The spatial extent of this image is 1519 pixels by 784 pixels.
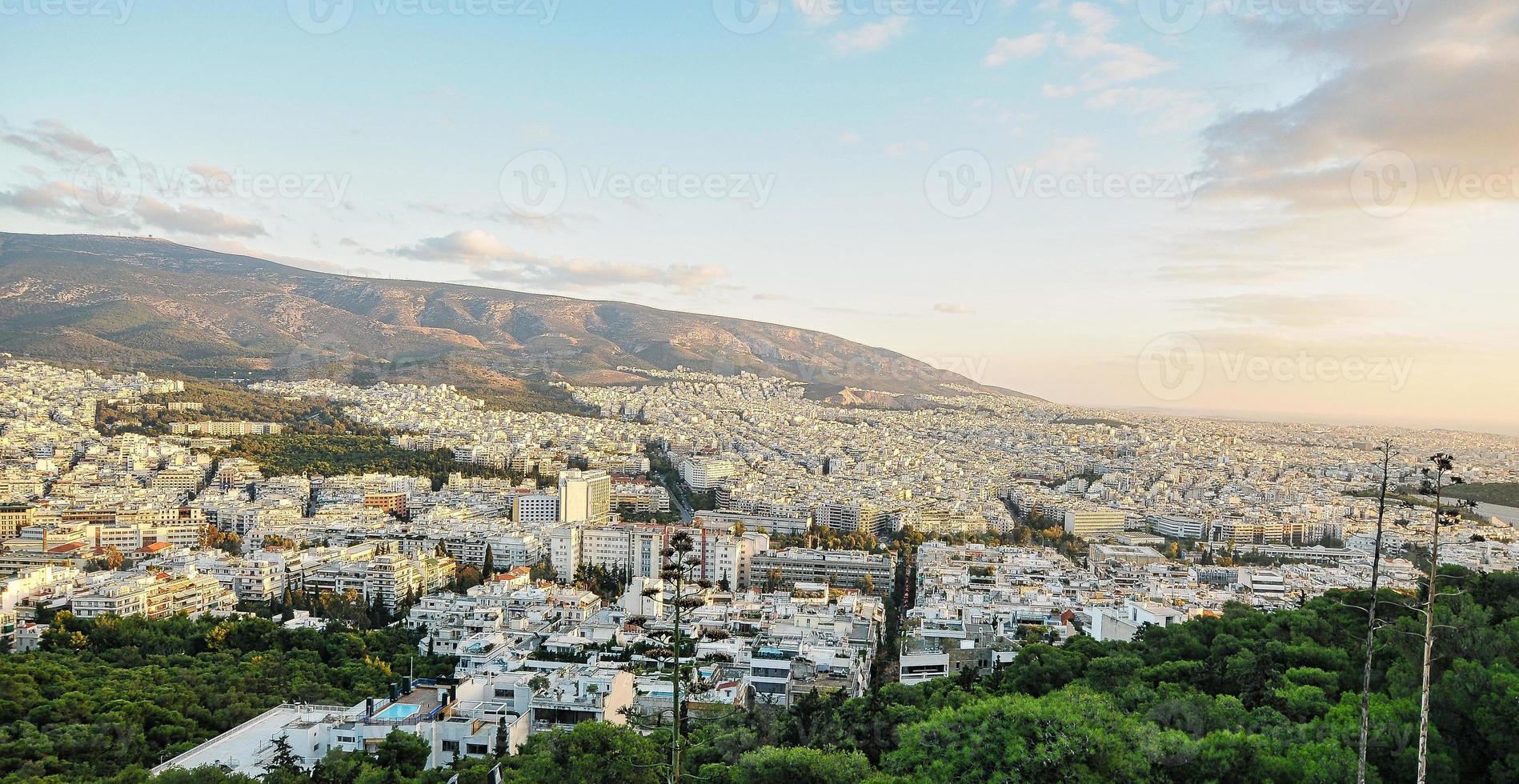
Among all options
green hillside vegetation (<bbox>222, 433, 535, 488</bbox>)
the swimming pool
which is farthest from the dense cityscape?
green hillside vegetation (<bbox>222, 433, 535, 488</bbox>)

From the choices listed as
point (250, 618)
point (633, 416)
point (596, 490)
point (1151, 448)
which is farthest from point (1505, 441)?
point (250, 618)

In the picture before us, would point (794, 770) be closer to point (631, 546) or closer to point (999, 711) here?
point (999, 711)

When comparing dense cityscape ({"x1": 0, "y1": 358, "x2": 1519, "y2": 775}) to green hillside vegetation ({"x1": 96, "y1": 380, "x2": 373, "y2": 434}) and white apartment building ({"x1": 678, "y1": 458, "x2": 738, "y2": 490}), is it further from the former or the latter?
green hillside vegetation ({"x1": 96, "y1": 380, "x2": 373, "y2": 434})

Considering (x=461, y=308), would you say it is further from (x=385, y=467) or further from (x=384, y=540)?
(x=384, y=540)

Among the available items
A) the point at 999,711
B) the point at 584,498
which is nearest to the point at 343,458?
the point at 584,498

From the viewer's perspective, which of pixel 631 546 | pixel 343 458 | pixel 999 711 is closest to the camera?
pixel 999 711

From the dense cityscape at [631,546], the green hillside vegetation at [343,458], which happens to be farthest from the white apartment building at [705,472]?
the green hillside vegetation at [343,458]

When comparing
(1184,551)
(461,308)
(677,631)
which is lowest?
(1184,551)
